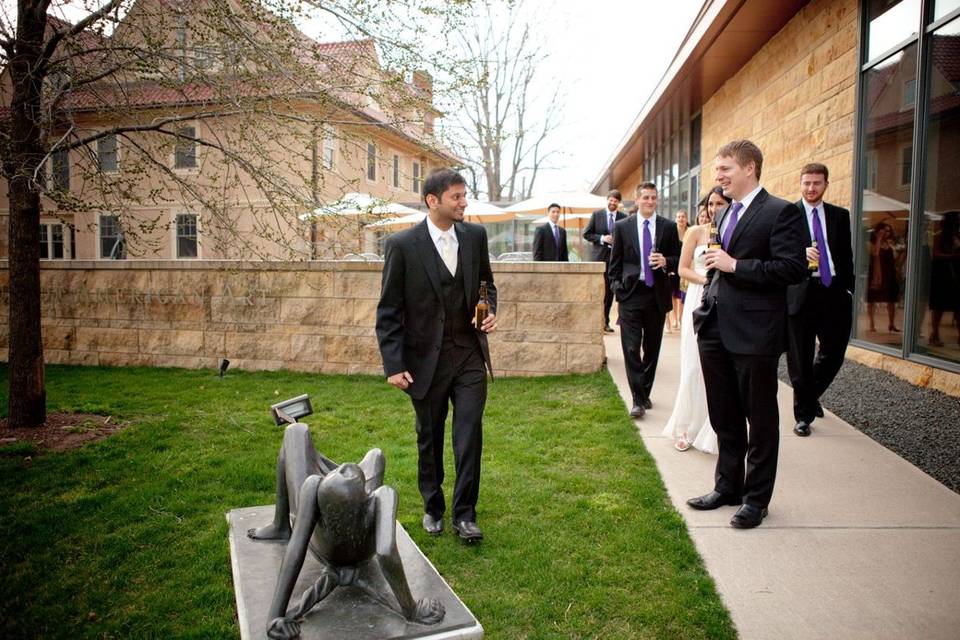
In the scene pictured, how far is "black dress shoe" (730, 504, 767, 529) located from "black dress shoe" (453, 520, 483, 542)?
63.1 inches

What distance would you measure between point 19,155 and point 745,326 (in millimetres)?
6543

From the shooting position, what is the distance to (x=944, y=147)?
680 centimetres

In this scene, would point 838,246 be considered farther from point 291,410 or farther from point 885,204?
point 291,410

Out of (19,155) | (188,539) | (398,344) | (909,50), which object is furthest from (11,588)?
(909,50)

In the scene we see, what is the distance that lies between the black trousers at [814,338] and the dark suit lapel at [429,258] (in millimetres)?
3515

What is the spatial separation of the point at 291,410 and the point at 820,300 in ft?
15.5

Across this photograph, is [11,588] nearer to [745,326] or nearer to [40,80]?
[745,326]

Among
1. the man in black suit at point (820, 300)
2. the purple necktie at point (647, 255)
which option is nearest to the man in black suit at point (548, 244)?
the purple necktie at point (647, 255)

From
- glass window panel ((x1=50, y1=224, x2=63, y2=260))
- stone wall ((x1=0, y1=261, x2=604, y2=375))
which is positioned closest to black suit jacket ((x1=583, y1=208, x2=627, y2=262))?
stone wall ((x1=0, y1=261, x2=604, y2=375))

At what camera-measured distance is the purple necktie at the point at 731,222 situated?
4.21 meters

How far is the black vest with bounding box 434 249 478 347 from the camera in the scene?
13.6 ft

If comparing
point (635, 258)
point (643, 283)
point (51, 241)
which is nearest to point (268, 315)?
point (635, 258)

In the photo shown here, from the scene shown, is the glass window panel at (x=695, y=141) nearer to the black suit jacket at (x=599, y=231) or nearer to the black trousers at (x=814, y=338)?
the black suit jacket at (x=599, y=231)

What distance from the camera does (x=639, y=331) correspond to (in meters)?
6.80
